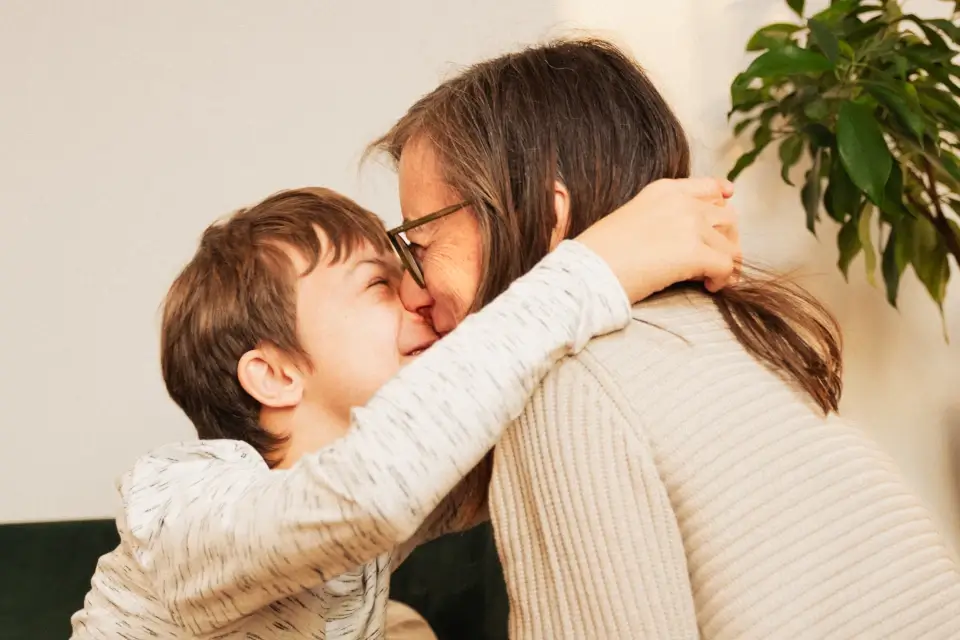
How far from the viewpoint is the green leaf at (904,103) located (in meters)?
1.31

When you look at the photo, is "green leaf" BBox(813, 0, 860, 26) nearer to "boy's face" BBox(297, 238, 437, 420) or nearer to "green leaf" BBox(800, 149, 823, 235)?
"green leaf" BBox(800, 149, 823, 235)

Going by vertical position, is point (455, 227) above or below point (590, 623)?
above

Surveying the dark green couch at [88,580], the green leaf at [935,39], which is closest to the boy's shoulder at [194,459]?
the dark green couch at [88,580]

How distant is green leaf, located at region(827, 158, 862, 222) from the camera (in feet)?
4.81

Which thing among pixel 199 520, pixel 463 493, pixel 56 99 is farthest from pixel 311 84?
pixel 199 520

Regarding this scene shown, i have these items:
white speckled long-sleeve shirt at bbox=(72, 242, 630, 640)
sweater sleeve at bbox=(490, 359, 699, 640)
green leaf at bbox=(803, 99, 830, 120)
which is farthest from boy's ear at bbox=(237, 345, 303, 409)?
green leaf at bbox=(803, 99, 830, 120)

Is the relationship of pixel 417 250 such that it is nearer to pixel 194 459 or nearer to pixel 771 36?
pixel 194 459

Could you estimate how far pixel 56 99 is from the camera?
168 centimetres

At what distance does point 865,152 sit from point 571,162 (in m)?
0.63

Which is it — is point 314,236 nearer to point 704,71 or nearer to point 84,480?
point 84,480

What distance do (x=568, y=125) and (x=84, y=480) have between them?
4.16ft

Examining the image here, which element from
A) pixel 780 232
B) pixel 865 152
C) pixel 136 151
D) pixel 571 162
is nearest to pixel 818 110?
pixel 865 152

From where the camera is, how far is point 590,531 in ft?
2.25

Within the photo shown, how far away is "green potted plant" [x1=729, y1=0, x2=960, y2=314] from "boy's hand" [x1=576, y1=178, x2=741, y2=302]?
55 cm
